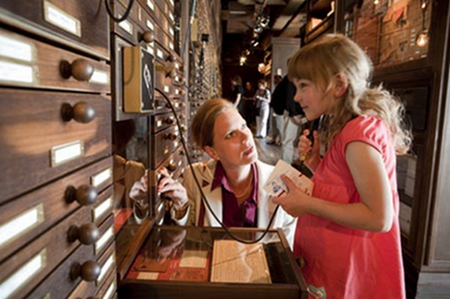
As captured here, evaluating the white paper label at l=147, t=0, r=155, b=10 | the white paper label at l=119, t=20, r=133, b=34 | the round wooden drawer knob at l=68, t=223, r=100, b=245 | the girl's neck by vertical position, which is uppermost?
the white paper label at l=147, t=0, r=155, b=10

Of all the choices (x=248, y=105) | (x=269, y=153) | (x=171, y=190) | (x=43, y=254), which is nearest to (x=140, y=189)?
(x=171, y=190)

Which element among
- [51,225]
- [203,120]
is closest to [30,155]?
[51,225]

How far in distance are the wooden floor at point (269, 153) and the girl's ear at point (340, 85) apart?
4.83 meters

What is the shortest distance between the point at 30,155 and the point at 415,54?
226 cm

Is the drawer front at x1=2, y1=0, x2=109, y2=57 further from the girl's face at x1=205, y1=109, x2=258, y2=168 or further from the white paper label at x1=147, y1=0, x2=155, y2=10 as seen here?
the girl's face at x1=205, y1=109, x2=258, y2=168

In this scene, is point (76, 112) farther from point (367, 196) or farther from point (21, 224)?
point (367, 196)

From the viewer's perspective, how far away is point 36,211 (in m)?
0.40

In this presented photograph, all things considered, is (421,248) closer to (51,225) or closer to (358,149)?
(358,149)

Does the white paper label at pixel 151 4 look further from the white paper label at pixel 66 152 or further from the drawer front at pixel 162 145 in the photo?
the white paper label at pixel 66 152

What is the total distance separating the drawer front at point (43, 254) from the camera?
14.0 inches

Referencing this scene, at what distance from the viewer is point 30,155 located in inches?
15.0

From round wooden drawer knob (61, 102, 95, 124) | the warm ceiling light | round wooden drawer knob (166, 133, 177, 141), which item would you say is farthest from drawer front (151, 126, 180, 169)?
the warm ceiling light

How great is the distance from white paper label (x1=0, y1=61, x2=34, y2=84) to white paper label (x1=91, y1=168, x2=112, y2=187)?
0.69 ft

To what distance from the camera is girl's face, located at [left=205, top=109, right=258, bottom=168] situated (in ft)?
4.27
